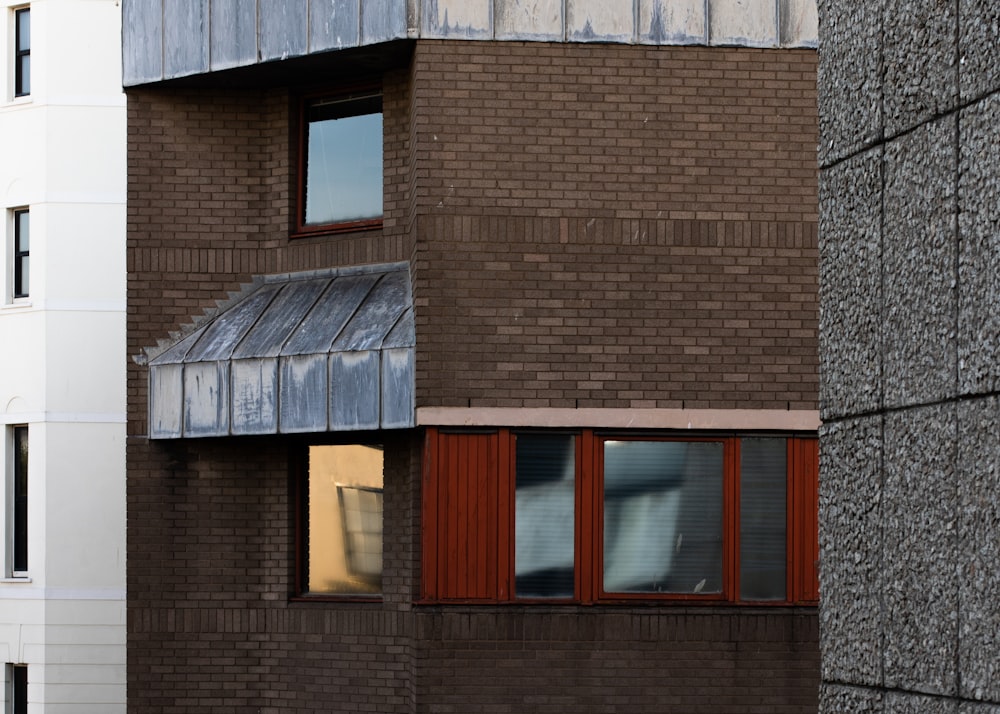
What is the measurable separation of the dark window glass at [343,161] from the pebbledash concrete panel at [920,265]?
10.4 m

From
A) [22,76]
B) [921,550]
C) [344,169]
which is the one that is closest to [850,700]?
[921,550]

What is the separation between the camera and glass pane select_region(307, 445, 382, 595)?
46.5 feet

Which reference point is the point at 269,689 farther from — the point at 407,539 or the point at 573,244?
the point at 573,244

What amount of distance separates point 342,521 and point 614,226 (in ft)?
11.7

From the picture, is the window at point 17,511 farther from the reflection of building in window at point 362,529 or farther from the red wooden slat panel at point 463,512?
the red wooden slat panel at point 463,512

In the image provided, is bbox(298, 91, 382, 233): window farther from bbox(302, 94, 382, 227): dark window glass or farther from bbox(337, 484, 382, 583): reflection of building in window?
bbox(337, 484, 382, 583): reflection of building in window

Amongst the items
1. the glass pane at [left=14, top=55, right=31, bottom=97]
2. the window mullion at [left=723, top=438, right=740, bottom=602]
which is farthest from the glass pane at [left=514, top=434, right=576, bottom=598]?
the glass pane at [left=14, top=55, right=31, bottom=97]

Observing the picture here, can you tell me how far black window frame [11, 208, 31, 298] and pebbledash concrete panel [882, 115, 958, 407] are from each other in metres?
22.1

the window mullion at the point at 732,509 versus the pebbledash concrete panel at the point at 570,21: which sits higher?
the pebbledash concrete panel at the point at 570,21

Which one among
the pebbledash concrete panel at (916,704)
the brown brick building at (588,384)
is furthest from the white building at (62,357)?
the pebbledash concrete panel at (916,704)

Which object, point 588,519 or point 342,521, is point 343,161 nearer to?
point 342,521

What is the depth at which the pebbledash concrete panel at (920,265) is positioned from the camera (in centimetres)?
401

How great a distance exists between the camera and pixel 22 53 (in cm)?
2542

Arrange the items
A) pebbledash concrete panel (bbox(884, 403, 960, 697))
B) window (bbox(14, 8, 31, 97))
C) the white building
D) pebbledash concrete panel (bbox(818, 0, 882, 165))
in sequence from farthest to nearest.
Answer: window (bbox(14, 8, 31, 97)) < the white building < pebbledash concrete panel (bbox(818, 0, 882, 165)) < pebbledash concrete panel (bbox(884, 403, 960, 697))
